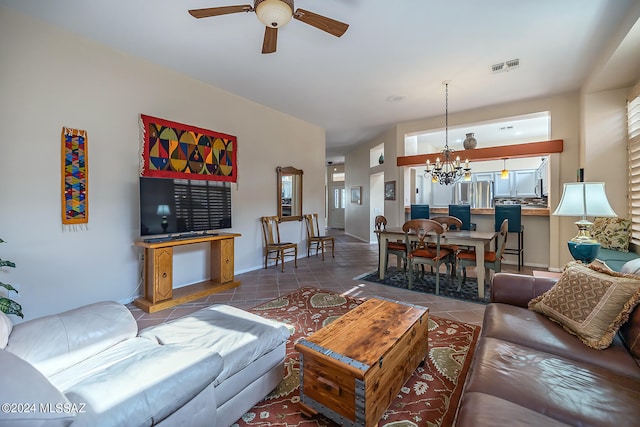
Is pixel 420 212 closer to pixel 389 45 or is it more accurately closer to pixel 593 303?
pixel 389 45

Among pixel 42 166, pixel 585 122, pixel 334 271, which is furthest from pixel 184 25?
pixel 585 122

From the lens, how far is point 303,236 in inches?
229

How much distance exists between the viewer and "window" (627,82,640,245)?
3.16 meters

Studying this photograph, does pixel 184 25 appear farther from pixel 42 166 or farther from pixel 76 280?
pixel 76 280

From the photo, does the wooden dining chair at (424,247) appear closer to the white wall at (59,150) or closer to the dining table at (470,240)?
the dining table at (470,240)

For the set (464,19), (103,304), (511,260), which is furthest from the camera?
(511,260)

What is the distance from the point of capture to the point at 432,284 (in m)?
3.81

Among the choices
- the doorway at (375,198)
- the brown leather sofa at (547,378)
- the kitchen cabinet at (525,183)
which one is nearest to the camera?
the brown leather sofa at (547,378)

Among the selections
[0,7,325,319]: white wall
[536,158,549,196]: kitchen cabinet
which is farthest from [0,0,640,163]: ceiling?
[536,158,549,196]: kitchen cabinet

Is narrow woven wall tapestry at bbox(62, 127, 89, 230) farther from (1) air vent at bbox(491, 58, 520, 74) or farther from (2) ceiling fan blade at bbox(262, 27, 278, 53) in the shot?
(1) air vent at bbox(491, 58, 520, 74)

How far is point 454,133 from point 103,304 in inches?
304

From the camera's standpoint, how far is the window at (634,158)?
3.16 meters

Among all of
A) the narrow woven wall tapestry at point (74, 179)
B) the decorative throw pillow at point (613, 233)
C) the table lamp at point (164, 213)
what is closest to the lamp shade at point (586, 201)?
the decorative throw pillow at point (613, 233)

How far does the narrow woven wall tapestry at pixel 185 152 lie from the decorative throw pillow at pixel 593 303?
3.89 m
